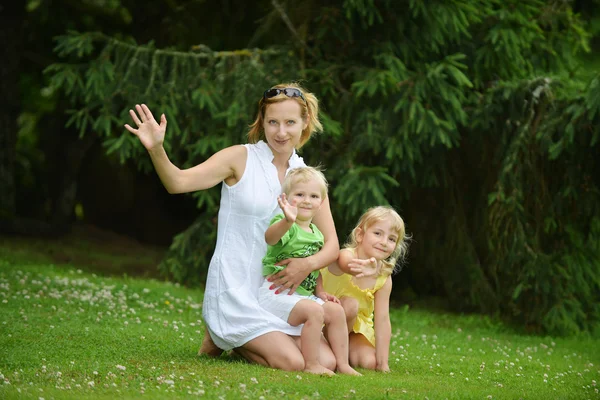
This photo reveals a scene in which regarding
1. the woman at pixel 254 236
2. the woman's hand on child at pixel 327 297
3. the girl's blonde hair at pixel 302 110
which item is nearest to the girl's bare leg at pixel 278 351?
the woman at pixel 254 236

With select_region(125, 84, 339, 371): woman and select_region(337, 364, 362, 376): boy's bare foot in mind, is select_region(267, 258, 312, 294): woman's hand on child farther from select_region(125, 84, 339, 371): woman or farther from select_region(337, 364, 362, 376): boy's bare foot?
select_region(337, 364, 362, 376): boy's bare foot

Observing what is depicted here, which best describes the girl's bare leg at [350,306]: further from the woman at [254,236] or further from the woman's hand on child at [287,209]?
the woman's hand on child at [287,209]

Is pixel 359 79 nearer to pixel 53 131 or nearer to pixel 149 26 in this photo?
pixel 149 26

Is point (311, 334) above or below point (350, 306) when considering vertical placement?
below

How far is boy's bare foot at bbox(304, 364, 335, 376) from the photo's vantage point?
5062 millimetres

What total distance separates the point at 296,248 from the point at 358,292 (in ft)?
2.30

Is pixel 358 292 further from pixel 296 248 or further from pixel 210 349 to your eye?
pixel 210 349

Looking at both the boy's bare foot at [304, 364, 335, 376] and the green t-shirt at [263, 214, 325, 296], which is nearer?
the boy's bare foot at [304, 364, 335, 376]

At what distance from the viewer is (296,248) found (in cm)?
519

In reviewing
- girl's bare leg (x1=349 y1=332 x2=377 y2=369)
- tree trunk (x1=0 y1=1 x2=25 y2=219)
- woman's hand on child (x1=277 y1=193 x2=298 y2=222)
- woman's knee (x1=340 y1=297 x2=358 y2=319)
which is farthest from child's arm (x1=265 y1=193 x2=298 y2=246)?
tree trunk (x1=0 y1=1 x2=25 y2=219)

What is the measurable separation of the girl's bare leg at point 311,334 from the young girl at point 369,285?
0.42 m

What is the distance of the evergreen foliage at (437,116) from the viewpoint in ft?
29.1

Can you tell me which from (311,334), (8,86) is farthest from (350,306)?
(8,86)

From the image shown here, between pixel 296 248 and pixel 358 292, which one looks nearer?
pixel 296 248
